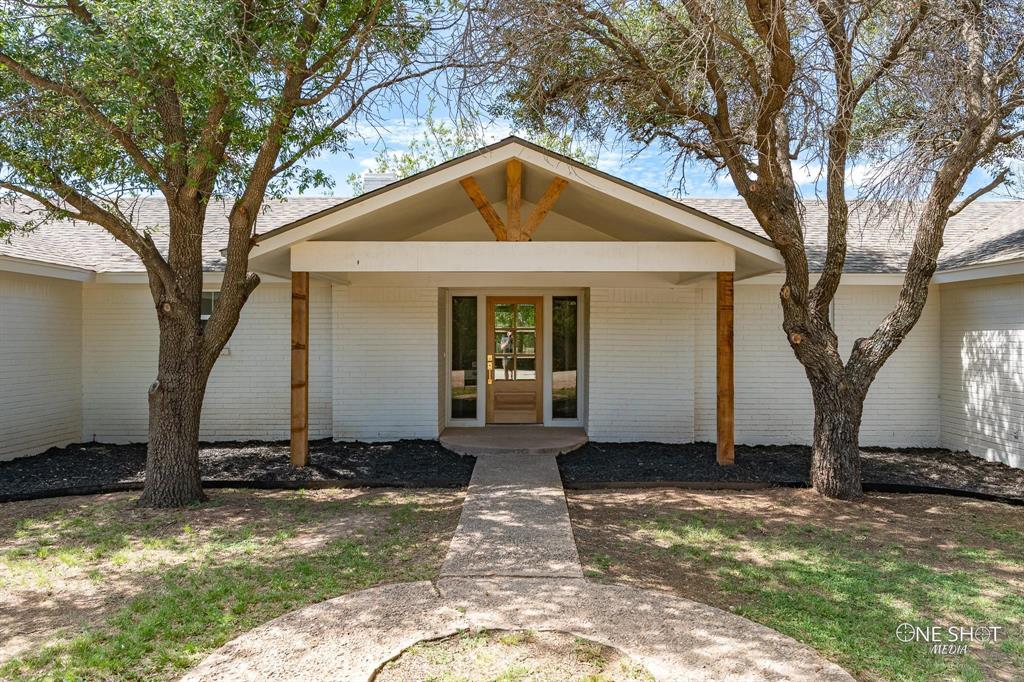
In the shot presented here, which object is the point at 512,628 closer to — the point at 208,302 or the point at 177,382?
the point at 177,382

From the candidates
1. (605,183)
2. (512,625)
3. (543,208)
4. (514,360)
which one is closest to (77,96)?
(543,208)

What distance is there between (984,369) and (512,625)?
8.15 m

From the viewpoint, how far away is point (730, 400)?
7879 millimetres

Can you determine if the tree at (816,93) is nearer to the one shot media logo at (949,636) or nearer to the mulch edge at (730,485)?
the mulch edge at (730,485)

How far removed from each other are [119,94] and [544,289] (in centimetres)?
645

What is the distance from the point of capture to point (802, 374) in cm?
994

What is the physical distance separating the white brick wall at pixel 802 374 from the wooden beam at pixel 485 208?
4139 millimetres

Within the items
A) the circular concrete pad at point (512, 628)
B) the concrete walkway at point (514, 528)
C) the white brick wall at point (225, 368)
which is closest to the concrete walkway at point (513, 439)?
the concrete walkway at point (514, 528)

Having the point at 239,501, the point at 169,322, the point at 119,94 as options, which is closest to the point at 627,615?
the point at 239,501

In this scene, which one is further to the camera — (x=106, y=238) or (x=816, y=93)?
(x=106, y=238)

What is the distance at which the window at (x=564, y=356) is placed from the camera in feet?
35.8

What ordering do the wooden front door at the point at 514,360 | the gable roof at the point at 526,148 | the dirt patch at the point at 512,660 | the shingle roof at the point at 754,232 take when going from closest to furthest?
the dirt patch at the point at 512,660 → the gable roof at the point at 526,148 → the shingle roof at the point at 754,232 → the wooden front door at the point at 514,360

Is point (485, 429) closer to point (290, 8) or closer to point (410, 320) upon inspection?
point (410, 320)

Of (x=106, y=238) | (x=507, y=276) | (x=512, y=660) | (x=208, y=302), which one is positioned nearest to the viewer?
(x=512, y=660)
